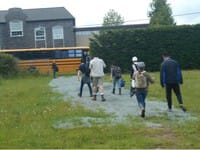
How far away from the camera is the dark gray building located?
67.4 m

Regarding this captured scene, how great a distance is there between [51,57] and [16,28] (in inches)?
642

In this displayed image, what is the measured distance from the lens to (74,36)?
6831 centimetres

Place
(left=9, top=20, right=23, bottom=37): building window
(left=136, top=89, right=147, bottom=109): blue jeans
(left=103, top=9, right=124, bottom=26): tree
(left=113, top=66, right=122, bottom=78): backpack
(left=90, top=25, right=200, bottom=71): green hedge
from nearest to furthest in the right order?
(left=136, top=89, right=147, bottom=109): blue jeans, (left=113, top=66, right=122, bottom=78): backpack, (left=90, top=25, right=200, bottom=71): green hedge, (left=9, top=20, right=23, bottom=37): building window, (left=103, top=9, right=124, bottom=26): tree

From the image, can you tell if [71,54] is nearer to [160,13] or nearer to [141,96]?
[160,13]

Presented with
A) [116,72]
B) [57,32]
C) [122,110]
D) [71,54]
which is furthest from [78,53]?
[122,110]

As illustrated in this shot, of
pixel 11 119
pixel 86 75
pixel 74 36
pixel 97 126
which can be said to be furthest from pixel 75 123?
pixel 74 36

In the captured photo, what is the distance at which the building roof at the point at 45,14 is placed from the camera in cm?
6772

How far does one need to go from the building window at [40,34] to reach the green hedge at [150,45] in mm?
20769

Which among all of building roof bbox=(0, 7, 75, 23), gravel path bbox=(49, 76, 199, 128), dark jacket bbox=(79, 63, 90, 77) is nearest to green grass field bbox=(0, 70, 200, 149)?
gravel path bbox=(49, 76, 199, 128)

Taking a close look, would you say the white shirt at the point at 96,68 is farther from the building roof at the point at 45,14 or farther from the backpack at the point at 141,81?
the building roof at the point at 45,14

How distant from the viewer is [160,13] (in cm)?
7431

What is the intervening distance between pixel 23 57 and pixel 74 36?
1611 cm

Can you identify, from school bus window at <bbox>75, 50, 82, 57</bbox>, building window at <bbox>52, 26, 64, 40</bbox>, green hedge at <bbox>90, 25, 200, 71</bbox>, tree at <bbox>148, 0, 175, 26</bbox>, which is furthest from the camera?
tree at <bbox>148, 0, 175, 26</bbox>

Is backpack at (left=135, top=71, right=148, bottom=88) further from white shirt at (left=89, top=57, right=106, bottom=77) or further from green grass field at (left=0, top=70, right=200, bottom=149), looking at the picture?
white shirt at (left=89, top=57, right=106, bottom=77)
